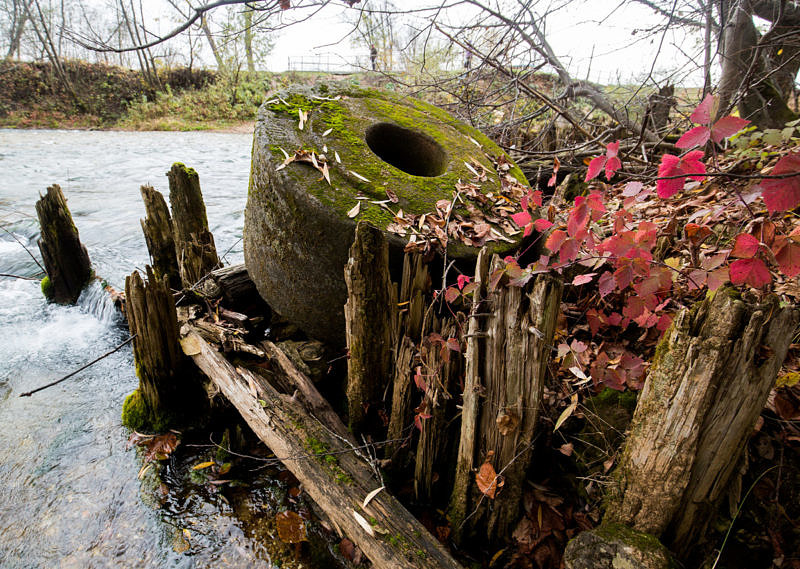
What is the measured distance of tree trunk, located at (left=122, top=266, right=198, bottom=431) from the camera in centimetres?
297

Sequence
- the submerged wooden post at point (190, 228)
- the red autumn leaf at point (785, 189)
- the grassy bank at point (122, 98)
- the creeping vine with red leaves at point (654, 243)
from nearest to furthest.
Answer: the red autumn leaf at point (785, 189) → the creeping vine with red leaves at point (654, 243) → the submerged wooden post at point (190, 228) → the grassy bank at point (122, 98)

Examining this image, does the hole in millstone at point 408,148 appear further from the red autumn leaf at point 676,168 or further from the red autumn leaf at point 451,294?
Result: the red autumn leaf at point 676,168

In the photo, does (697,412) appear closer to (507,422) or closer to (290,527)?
(507,422)

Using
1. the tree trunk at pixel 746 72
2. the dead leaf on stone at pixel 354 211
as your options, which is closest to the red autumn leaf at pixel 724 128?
the dead leaf on stone at pixel 354 211

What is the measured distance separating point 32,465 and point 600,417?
3.96m

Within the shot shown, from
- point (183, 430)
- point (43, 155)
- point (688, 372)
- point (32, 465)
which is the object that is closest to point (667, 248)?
point (688, 372)

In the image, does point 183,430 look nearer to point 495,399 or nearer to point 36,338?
point 495,399

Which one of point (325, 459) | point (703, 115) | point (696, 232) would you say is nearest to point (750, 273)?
point (703, 115)

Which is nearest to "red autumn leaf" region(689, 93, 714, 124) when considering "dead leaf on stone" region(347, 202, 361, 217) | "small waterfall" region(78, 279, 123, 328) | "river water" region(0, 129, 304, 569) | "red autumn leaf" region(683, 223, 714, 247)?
"red autumn leaf" region(683, 223, 714, 247)

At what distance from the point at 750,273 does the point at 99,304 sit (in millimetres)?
6261

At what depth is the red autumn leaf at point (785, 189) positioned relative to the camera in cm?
121

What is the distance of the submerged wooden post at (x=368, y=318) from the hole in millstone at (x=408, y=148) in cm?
149

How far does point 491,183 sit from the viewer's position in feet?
10.6

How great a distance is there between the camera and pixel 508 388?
1929mm
